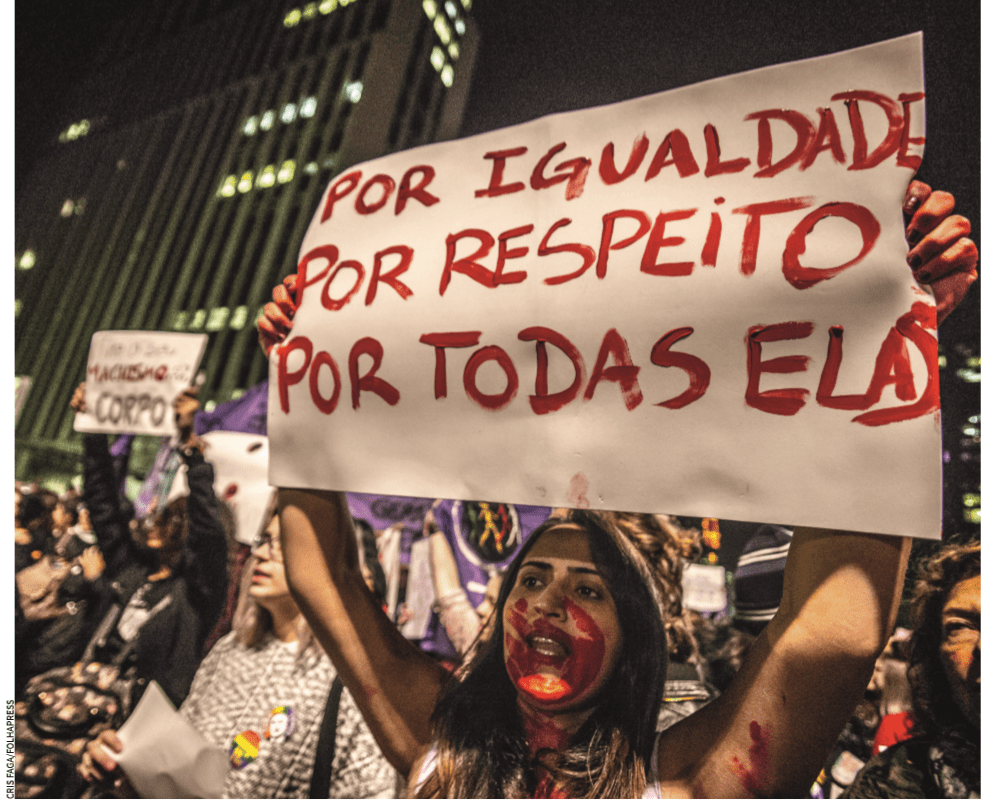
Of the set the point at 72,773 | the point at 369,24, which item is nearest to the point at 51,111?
the point at 369,24

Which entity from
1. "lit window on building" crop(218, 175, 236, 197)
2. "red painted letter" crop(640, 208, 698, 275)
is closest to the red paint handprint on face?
"red painted letter" crop(640, 208, 698, 275)

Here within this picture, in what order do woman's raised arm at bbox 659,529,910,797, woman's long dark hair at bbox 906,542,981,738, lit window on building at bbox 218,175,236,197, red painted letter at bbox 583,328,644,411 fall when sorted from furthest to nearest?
lit window on building at bbox 218,175,236,197 → woman's long dark hair at bbox 906,542,981,738 → red painted letter at bbox 583,328,644,411 → woman's raised arm at bbox 659,529,910,797

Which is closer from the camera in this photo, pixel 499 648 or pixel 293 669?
pixel 499 648

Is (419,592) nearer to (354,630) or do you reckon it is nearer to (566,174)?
(354,630)

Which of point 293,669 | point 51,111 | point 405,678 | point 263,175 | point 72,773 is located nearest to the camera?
point 405,678

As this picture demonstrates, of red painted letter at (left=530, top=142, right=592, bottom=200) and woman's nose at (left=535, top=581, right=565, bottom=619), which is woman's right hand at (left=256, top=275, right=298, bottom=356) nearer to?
red painted letter at (left=530, top=142, right=592, bottom=200)

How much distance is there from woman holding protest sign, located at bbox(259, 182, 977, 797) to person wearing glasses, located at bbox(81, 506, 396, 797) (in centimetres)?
22

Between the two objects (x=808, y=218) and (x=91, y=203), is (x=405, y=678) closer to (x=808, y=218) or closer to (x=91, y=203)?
(x=808, y=218)

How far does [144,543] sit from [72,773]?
0.64m

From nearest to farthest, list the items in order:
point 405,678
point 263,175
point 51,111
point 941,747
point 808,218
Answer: point 808,218
point 941,747
point 405,678
point 263,175
point 51,111

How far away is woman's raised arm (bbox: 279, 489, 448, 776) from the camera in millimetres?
915

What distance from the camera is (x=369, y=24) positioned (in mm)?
1448

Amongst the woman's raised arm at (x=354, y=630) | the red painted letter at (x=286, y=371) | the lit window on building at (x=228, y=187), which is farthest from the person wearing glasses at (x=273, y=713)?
the lit window on building at (x=228, y=187)

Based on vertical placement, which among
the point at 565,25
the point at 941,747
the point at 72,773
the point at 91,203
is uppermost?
the point at 565,25
